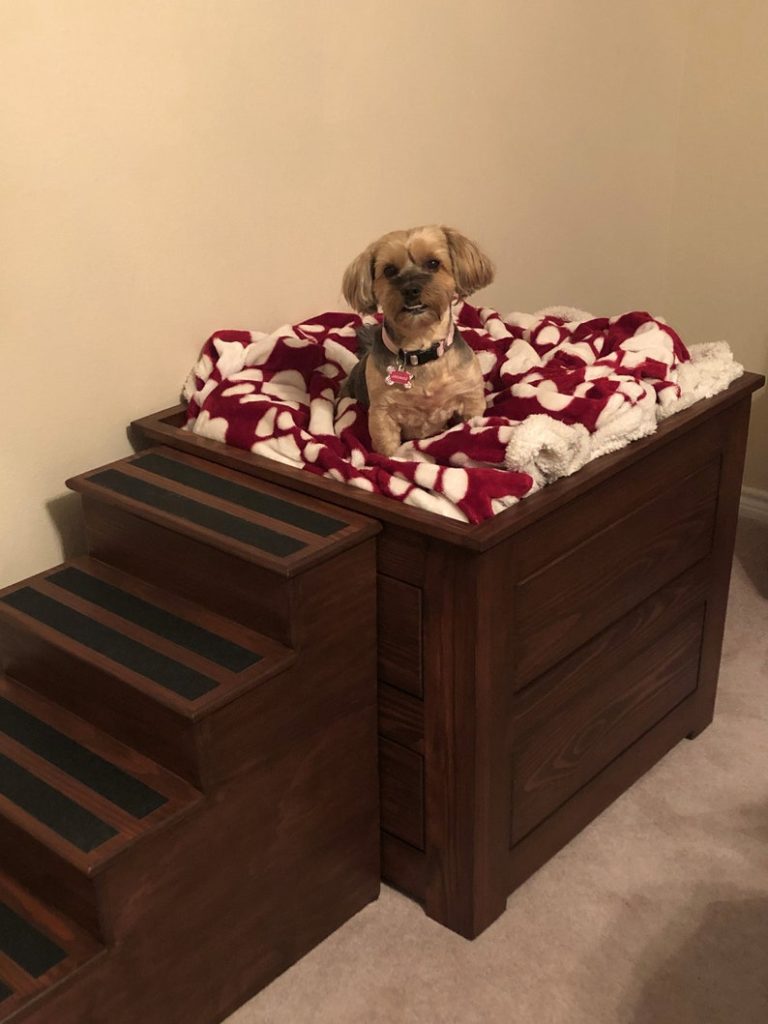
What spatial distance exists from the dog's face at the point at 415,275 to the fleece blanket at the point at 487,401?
19 centimetres

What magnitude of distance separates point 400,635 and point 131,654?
1.24 feet

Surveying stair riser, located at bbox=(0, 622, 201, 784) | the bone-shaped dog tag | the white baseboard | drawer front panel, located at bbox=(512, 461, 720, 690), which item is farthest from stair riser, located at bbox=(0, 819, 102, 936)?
the white baseboard

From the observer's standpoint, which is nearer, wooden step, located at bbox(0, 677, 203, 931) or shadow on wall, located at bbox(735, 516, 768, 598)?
wooden step, located at bbox(0, 677, 203, 931)

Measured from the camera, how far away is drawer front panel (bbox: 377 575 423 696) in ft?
4.95

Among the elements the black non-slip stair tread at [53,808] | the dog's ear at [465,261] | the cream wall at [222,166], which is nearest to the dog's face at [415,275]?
the dog's ear at [465,261]

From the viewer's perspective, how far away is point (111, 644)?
4.86 ft

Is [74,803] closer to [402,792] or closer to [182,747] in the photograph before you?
[182,747]

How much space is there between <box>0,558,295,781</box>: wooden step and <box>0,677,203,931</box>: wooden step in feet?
0.10

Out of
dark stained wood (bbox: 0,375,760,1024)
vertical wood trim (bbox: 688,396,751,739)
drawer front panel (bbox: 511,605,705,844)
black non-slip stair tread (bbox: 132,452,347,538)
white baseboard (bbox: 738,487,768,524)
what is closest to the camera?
dark stained wood (bbox: 0,375,760,1024)

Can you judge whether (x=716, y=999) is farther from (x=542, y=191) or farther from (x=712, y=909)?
(x=542, y=191)

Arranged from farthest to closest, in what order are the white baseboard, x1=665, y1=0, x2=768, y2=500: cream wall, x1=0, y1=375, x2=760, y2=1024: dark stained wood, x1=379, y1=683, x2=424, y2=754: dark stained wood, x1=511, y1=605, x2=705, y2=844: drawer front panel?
the white baseboard, x1=665, y1=0, x2=768, y2=500: cream wall, x1=511, y1=605, x2=705, y2=844: drawer front panel, x1=379, y1=683, x2=424, y2=754: dark stained wood, x1=0, y1=375, x2=760, y2=1024: dark stained wood

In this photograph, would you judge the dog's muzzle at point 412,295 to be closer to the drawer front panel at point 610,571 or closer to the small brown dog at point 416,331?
the small brown dog at point 416,331

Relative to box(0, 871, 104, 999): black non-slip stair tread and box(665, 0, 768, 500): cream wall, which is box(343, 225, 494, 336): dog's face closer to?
box(0, 871, 104, 999): black non-slip stair tread

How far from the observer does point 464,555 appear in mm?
1411
